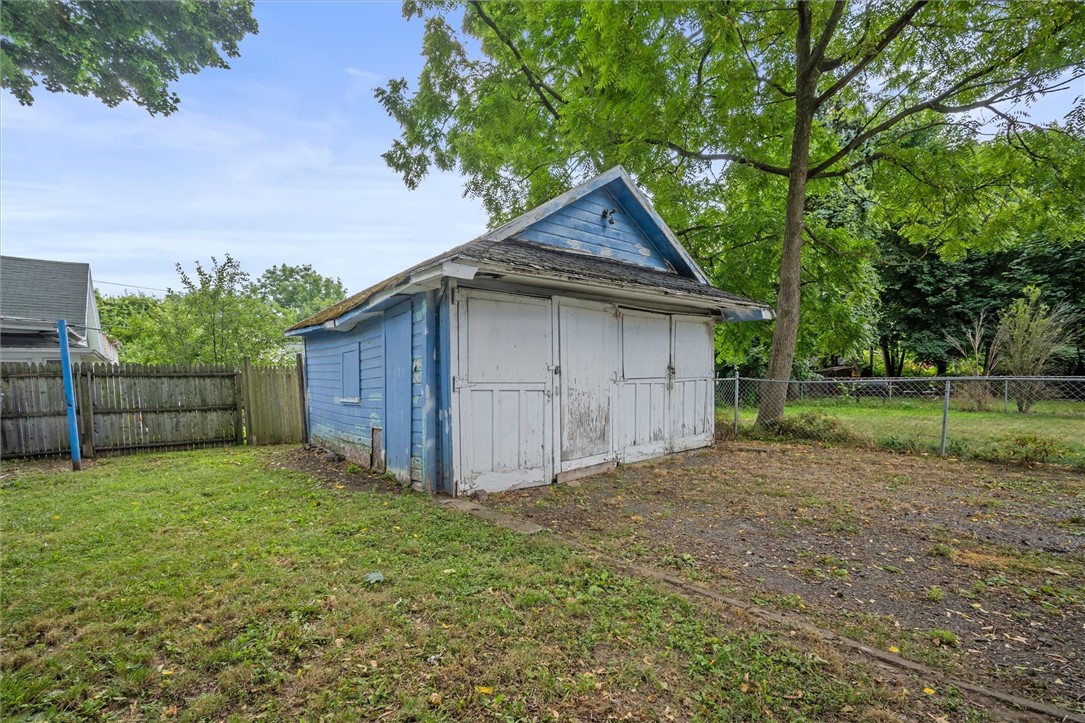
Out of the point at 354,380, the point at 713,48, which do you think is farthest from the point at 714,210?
the point at 354,380

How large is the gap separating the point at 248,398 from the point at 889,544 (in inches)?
440

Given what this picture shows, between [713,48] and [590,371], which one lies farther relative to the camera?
[713,48]

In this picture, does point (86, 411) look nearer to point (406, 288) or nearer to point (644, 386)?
point (406, 288)

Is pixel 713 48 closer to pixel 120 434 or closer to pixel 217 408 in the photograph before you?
pixel 217 408

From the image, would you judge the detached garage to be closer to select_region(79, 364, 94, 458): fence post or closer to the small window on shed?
the small window on shed

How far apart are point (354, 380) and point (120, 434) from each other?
16.7ft

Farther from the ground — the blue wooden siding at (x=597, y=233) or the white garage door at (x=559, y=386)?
the blue wooden siding at (x=597, y=233)

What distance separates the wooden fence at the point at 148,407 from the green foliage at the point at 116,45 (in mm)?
4695

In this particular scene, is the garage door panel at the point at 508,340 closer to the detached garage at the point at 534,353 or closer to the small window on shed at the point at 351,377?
the detached garage at the point at 534,353

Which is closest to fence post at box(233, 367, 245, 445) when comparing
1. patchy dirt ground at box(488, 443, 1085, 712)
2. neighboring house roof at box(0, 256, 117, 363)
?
neighboring house roof at box(0, 256, 117, 363)

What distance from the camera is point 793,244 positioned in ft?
31.2

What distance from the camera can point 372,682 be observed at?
2.11 m

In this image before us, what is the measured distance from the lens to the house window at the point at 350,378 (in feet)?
23.7

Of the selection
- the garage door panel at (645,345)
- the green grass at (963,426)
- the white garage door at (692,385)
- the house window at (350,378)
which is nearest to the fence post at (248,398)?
the house window at (350,378)
